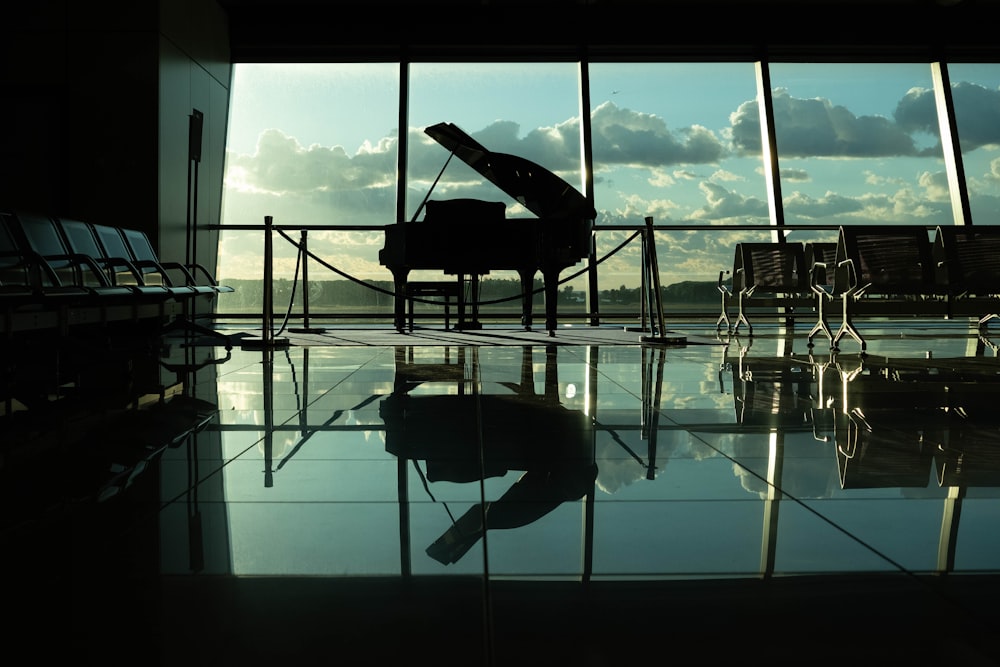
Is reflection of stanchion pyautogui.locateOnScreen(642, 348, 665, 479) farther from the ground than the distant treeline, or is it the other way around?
the distant treeline

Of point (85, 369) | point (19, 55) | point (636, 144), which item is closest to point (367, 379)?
point (85, 369)

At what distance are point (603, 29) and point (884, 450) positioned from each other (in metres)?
8.28

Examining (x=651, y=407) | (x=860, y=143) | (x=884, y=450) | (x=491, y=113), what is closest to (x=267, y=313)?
(x=651, y=407)

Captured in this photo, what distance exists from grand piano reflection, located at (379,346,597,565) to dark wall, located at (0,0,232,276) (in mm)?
5198

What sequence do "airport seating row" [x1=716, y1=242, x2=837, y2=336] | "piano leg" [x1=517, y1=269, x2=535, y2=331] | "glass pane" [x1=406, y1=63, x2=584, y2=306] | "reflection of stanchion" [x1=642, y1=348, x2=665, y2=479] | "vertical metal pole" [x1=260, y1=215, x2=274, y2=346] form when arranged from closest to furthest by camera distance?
"reflection of stanchion" [x1=642, y1=348, x2=665, y2=479] < "vertical metal pole" [x1=260, y1=215, x2=274, y2=346] < "airport seating row" [x1=716, y1=242, x2=837, y2=336] < "piano leg" [x1=517, y1=269, x2=535, y2=331] < "glass pane" [x1=406, y1=63, x2=584, y2=306]

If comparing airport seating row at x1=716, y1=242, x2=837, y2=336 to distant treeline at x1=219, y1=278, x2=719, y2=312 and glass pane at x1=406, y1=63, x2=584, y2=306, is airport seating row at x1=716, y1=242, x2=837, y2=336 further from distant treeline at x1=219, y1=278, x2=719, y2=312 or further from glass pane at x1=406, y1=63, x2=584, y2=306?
glass pane at x1=406, y1=63, x2=584, y2=306

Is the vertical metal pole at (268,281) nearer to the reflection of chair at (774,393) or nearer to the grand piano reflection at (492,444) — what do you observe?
the grand piano reflection at (492,444)

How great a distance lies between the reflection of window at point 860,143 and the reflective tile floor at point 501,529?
279 inches

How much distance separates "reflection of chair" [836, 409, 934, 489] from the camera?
185 cm

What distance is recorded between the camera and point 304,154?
10.0 metres

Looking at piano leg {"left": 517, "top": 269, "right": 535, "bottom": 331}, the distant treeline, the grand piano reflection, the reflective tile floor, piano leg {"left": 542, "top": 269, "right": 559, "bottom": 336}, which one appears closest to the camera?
the reflective tile floor

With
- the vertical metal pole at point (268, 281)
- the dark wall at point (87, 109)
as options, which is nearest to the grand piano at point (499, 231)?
the vertical metal pole at point (268, 281)

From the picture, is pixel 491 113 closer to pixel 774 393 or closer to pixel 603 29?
pixel 603 29

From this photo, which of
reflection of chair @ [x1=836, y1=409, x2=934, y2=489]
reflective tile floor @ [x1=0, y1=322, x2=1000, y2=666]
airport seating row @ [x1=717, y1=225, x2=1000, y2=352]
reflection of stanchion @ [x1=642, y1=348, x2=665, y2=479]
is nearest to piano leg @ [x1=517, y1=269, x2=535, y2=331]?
airport seating row @ [x1=717, y1=225, x2=1000, y2=352]
